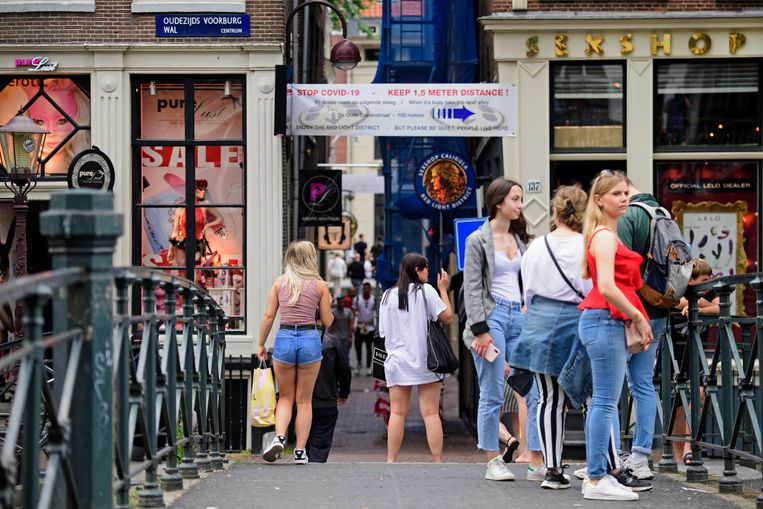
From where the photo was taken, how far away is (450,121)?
50.8 feet

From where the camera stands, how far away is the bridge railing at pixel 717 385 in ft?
22.9

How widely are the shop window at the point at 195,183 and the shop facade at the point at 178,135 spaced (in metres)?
0.01

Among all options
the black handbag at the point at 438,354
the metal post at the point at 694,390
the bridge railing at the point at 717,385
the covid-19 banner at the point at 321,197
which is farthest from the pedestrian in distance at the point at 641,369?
the covid-19 banner at the point at 321,197

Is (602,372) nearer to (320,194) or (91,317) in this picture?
(91,317)

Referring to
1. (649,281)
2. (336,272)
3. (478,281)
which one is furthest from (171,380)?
(336,272)

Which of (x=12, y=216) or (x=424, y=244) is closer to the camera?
(x=12, y=216)

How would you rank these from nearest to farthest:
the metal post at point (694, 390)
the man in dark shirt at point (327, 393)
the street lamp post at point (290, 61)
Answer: the metal post at point (694, 390), the man in dark shirt at point (327, 393), the street lamp post at point (290, 61)

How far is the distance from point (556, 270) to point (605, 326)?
22.4 inches

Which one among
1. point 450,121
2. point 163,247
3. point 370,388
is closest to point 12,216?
point 163,247

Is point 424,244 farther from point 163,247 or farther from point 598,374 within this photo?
point 598,374

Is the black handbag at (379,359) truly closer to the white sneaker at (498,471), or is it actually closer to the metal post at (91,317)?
the white sneaker at (498,471)

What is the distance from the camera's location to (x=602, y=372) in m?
6.84

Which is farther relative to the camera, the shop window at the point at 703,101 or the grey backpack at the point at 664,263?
the shop window at the point at 703,101

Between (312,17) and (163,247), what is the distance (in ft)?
25.1
